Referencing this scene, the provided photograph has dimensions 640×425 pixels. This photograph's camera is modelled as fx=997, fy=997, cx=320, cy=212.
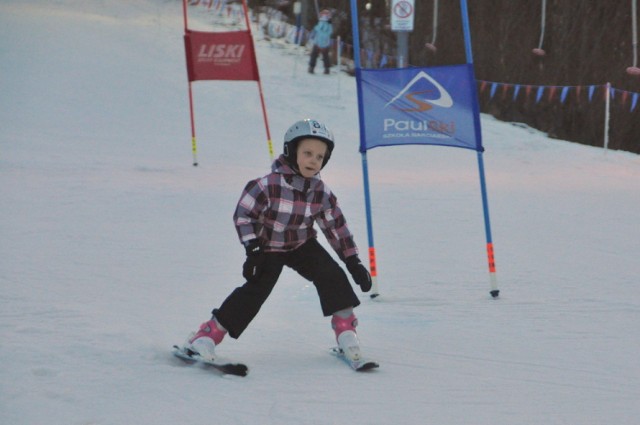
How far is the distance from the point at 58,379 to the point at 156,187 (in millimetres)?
6970

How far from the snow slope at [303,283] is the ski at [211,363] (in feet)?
0.18

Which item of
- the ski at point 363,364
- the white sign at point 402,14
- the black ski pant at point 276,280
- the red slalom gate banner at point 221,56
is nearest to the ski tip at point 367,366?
the ski at point 363,364

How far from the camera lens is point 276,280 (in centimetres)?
462

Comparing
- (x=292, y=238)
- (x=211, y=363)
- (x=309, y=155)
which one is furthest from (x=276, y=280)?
(x=309, y=155)

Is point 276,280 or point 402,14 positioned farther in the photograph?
point 402,14

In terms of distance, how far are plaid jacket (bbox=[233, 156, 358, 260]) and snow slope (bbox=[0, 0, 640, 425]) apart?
61 cm

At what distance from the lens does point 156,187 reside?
36.3 ft

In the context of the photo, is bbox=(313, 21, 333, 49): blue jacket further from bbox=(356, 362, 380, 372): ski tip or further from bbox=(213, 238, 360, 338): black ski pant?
bbox=(356, 362, 380, 372): ski tip

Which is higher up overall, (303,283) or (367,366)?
(367,366)

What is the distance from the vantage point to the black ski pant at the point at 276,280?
180 inches

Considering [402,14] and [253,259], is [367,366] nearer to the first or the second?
[253,259]

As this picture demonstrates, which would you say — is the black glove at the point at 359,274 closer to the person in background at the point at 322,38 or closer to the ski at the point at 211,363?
the ski at the point at 211,363

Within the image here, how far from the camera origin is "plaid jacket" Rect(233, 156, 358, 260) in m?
4.49

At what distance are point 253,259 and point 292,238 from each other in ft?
0.97
